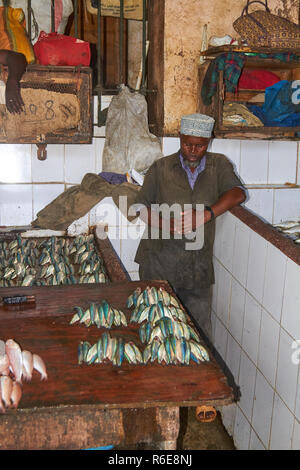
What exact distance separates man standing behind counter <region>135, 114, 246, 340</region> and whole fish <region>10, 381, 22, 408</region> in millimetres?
2325

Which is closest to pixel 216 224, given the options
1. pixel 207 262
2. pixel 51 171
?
pixel 207 262

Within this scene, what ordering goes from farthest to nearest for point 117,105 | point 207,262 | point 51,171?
point 51,171, point 117,105, point 207,262

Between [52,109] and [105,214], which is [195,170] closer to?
[105,214]

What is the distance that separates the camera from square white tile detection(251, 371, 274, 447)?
3.21 meters

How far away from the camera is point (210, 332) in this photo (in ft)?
15.2

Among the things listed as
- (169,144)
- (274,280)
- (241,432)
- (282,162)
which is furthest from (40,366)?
(282,162)

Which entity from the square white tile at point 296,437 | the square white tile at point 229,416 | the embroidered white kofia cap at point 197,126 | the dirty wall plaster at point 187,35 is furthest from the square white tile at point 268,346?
the dirty wall plaster at point 187,35

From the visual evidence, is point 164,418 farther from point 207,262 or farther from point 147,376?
point 207,262

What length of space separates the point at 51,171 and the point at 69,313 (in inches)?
108

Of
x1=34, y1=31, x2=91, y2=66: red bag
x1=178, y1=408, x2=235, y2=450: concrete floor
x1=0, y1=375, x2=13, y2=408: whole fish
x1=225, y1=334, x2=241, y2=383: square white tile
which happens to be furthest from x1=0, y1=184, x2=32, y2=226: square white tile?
x1=0, y1=375, x2=13, y2=408: whole fish

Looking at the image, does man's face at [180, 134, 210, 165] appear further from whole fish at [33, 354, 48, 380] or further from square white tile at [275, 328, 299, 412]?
whole fish at [33, 354, 48, 380]

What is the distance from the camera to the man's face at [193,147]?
3.97m

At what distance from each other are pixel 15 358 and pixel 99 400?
1.41 ft

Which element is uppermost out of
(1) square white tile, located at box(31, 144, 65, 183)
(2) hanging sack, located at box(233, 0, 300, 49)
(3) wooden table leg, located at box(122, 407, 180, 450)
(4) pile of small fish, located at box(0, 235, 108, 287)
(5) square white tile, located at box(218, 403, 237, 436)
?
(2) hanging sack, located at box(233, 0, 300, 49)
